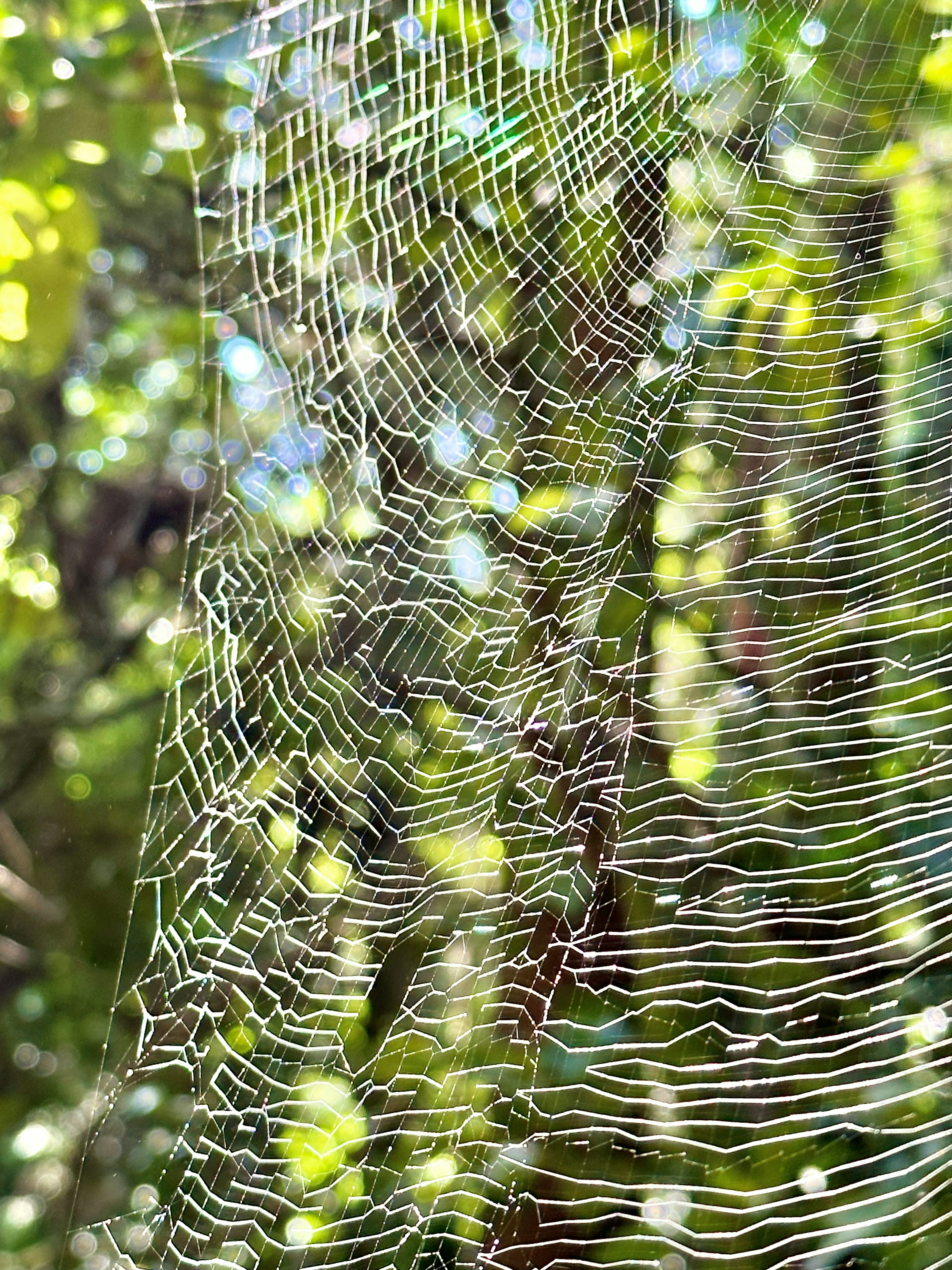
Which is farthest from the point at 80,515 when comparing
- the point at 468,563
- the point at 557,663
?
the point at 557,663

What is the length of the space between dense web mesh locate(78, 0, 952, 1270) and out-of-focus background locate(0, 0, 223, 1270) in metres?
0.13

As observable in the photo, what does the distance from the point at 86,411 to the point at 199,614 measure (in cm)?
61

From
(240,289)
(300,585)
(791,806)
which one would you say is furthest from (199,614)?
(791,806)

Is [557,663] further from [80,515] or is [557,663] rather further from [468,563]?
[80,515]

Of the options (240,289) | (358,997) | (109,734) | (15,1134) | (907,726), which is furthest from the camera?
(109,734)

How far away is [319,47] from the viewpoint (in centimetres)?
83

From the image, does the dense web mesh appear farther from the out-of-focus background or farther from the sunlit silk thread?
the out-of-focus background

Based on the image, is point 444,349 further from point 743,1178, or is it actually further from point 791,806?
point 743,1178

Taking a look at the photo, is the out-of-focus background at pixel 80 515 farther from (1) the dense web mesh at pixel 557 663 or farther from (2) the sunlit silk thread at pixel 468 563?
(2) the sunlit silk thread at pixel 468 563

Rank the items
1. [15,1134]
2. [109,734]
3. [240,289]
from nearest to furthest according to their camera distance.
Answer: [240,289] → [15,1134] → [109,734]

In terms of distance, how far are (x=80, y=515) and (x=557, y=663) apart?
0.63 metres

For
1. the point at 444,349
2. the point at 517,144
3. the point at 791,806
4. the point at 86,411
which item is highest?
the point at 517,144

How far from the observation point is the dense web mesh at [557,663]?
22.8 inches

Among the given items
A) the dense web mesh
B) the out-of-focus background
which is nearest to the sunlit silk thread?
the dense web mesh
